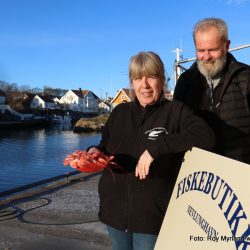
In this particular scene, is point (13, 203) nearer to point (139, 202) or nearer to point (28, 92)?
point (139, 202)

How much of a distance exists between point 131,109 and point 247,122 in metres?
0.89

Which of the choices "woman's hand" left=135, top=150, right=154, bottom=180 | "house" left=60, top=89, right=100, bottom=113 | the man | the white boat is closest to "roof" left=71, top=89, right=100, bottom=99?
"house" left=60, top=89, right=100, bottom=113

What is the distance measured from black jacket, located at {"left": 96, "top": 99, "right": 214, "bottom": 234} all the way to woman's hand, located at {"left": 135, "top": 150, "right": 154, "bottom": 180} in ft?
0.11

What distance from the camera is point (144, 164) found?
2.56 meters

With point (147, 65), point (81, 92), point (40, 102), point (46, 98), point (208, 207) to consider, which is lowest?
point (208, 207)

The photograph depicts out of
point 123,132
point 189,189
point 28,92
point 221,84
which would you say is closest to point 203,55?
point 221,84

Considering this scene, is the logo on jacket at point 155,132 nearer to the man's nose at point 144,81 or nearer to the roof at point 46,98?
the man's nose at point 144,81

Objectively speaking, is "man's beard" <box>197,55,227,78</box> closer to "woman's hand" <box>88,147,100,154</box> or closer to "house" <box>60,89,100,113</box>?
"woman's hand" <box>88,147,100,154</box>

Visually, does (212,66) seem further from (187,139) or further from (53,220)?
(53,220)

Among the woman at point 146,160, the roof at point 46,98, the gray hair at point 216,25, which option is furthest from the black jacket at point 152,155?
the roof at point 46,98

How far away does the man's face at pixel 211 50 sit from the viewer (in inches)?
112

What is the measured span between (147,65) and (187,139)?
0.57 metres

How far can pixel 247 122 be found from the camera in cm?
300

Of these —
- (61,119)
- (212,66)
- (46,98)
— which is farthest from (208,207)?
(46,98)
